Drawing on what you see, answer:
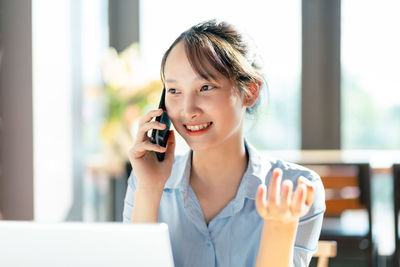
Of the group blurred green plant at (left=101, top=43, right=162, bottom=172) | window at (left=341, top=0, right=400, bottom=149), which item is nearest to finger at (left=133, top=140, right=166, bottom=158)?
blurred green plant at (left=101, top=43, right=162, bottom=172)

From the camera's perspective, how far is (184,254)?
122 centimetres

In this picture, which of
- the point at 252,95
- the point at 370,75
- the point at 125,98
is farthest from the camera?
the point at 370,75

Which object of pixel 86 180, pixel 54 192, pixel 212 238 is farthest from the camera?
pixel 86 180

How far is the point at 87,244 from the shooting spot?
26.0 inches

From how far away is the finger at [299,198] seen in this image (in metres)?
0.81

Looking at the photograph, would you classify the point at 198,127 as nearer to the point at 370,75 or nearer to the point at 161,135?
the point at 161,135

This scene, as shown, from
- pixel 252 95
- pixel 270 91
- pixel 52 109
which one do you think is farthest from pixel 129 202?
pixel 270 91

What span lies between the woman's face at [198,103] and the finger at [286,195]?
351mm

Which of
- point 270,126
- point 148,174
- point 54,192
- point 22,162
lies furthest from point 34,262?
point 270,126

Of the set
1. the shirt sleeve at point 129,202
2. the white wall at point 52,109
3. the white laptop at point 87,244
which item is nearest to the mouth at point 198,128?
the shirt sleeve at point 129,202

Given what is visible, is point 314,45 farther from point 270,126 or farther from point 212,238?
point 212,238

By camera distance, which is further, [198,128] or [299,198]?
[198,128]

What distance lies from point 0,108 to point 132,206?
1376 mm

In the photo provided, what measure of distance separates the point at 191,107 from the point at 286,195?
383mm
